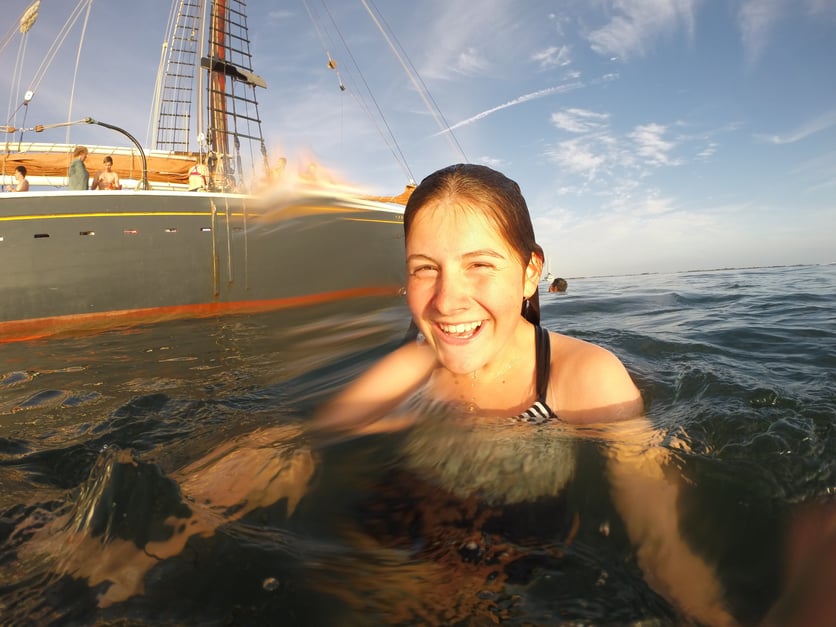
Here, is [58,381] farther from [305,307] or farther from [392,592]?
[305,307]

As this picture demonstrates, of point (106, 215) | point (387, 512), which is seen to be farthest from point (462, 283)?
point (106, 215)

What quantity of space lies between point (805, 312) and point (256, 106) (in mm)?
21172

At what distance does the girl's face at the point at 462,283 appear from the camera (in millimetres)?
1991

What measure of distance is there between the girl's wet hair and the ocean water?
36.2 inches

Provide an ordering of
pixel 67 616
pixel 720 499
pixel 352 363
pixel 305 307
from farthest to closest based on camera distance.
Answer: pixel 305 307 → pixel 352 363 → pixel 720 499 → pixel 67 616

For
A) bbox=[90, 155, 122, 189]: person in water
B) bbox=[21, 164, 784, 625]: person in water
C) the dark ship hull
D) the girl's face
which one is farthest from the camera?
bbox=[90, 155, 122, 189]: person in water

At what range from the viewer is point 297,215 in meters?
12.5

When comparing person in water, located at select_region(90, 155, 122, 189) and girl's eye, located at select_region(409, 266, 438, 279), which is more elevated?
person in water, located at select_region(90, 155, 122, 189)

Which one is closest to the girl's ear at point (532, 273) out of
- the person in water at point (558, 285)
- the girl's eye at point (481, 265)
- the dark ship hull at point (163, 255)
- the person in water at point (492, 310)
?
the person in water at point (492, 310)

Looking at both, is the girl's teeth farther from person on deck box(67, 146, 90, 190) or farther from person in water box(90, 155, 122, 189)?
person in water box(90, 155, 122, 189)

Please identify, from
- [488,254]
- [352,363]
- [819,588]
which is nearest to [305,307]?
[352,363]

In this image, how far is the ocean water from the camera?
3.72 ft

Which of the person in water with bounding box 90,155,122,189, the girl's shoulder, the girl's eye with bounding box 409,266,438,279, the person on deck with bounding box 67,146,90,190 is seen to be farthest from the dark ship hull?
the girl's shoulder

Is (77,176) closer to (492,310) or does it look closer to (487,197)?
(487,197)
